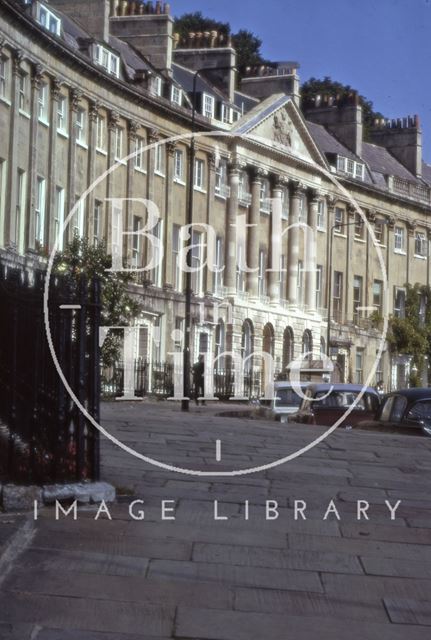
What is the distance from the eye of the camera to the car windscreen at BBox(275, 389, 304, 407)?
1481 inches

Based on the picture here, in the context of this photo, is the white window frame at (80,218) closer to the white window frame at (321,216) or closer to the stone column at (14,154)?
the stone column at (14,154)

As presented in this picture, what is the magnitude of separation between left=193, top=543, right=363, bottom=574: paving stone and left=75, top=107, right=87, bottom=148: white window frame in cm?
4435

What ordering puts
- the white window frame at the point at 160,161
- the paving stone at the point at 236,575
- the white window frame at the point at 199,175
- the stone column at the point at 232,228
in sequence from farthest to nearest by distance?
1. the stone column at the point at 232,228
2. the white window frame at the point at 199,175
3. the white window frame at the point at 160,161
4. the paving stone at the point at 236,575

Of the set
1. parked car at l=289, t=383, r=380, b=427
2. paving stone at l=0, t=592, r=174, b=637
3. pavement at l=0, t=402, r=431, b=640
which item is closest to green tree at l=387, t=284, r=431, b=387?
parked car at l=289, t=383, r=380, b=427

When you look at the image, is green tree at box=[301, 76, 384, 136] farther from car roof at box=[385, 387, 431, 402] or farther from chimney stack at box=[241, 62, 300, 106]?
car roof at box=[385, 387, 431, 402]

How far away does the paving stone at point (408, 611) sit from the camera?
25.2 ft

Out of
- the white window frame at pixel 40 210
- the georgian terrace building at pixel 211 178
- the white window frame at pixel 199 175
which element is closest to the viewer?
the white window frame at pixel 40 210

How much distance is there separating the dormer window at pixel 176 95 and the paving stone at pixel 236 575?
54084 mm

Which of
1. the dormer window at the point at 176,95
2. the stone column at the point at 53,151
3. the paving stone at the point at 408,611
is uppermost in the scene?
the dormer window at the point at 176,95

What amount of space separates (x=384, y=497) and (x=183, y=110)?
50583 millimetres

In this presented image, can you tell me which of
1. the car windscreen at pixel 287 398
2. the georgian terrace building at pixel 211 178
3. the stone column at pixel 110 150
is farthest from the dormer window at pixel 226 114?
the car windscreen at pixel 287 398

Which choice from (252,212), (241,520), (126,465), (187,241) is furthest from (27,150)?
(241,520)

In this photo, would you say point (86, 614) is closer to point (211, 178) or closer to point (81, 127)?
point (81, 127)

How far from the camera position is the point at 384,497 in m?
12.7
